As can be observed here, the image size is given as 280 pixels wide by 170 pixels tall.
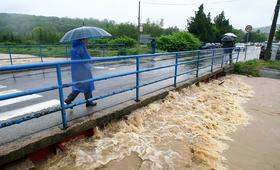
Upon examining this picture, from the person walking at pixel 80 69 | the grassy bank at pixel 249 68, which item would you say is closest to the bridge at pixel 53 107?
the person walking at pixel 80 69

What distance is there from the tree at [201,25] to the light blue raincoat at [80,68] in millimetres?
31164

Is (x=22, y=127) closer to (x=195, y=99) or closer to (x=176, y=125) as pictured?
(x=176, y=125)

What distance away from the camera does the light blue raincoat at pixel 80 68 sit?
3975 mm

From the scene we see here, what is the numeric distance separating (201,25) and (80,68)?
32056mm

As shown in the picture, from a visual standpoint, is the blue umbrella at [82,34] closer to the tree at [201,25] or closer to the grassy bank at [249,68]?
the grassy bank at [249,68]

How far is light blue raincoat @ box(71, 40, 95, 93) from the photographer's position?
3975 mm

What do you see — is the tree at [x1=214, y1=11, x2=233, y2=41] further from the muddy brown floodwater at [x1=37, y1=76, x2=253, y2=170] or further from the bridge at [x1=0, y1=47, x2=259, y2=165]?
the muddy brown floodwater at [x1=37, y1=76, x2=253, y2=170]

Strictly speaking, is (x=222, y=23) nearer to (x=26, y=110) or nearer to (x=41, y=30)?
(x=41, y=30)

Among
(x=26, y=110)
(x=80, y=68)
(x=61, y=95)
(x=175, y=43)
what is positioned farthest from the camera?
(x=175, y=43)

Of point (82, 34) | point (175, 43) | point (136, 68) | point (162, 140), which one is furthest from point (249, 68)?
point (175, 43)

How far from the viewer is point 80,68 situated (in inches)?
156

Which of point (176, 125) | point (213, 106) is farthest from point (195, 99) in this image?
point (176, 125)

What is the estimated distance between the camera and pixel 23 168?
2943 mm

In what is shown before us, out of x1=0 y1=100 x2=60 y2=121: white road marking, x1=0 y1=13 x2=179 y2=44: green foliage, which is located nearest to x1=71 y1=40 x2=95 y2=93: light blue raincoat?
x1=0 y1=100 x2=60 y2=121: white road marking
